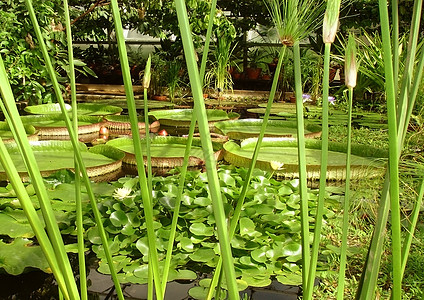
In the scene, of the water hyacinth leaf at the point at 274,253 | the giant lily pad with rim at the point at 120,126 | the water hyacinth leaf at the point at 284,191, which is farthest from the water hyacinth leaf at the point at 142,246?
the giant lily pad with rim at the point at 120,126

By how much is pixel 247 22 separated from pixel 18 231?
7695 mm

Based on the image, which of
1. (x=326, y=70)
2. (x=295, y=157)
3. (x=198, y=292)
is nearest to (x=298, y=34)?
(x=326, y=70)

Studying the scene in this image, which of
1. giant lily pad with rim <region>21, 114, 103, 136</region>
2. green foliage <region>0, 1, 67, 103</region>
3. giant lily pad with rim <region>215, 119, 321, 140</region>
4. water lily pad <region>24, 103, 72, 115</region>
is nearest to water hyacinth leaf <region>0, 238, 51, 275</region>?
giant lily pad with rim <region>21, 114, 103, 136</region>

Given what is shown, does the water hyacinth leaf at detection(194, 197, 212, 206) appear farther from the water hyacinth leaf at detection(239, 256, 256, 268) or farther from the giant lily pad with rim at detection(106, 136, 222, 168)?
the giant lily pad with rim at detection(106, 136, 222, 168)

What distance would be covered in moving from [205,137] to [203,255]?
1171 millimetres

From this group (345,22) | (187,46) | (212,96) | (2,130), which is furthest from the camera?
(345,22)

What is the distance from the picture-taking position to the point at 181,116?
4.71 m

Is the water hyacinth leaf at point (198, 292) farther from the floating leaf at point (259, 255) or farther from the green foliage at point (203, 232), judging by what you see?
the floating leaf at point (259, 255)

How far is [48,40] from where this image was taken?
15.1ft

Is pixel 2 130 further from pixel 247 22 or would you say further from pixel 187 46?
pixel 247 22

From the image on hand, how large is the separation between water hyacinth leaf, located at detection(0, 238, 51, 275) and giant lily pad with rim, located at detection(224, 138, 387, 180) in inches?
49.6

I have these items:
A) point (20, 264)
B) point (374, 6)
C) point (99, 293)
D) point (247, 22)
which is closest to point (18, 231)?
point (20, 264)

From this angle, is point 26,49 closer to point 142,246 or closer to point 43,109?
point 43,109

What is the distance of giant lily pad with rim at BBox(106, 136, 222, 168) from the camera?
8.95ft
